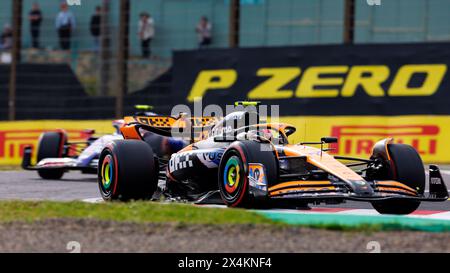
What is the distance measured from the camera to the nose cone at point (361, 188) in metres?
9.25

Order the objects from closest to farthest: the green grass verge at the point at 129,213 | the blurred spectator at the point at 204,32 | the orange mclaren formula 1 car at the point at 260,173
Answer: the green grass verge at the point at 129,213, the orange mclaren formula 1 car at the point at 260,173, the blurred spectator at the point at 204,32

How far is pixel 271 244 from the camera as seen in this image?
23.4 ft

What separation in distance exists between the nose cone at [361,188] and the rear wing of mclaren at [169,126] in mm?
2837

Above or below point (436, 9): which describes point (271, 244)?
below

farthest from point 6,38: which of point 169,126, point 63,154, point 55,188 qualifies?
point 169,126

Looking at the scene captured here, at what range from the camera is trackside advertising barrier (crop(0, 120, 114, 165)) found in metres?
20.3

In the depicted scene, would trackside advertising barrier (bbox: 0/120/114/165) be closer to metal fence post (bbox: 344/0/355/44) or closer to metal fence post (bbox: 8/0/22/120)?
metal fence post (bbox: 8/0/22/120)

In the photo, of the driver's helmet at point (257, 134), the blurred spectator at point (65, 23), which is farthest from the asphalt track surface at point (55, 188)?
the blurred spectator at point (65, 23)

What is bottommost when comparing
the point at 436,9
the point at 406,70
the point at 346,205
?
the point at 346,205

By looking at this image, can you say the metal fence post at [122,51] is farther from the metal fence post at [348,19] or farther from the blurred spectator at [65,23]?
the metal fence post at [348,19]
